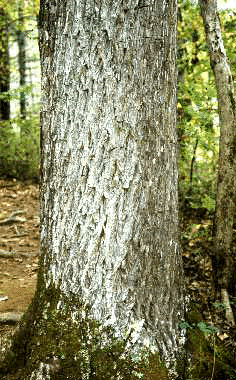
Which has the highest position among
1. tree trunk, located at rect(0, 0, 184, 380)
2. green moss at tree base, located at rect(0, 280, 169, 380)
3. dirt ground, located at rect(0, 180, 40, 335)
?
tree trunk, located at rect(0, 0, 184, 380)

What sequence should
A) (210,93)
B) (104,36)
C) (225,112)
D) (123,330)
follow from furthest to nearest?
(210,93) → (225,112) → (123,330) → (104,36)

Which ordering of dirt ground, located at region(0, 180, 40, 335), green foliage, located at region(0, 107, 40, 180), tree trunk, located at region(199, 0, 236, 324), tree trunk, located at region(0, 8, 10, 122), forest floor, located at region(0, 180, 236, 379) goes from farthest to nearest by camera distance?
tree trunk, located at region(0, 8, 10, 122) < green foliage, located at region(0, 107, 40, 180) < dirt ground, located at region(0, 180, 40, 335) < tree trunk, located at region(199, 0, 236, 324) < forest floor, located at region(0, 180, 236, 379)

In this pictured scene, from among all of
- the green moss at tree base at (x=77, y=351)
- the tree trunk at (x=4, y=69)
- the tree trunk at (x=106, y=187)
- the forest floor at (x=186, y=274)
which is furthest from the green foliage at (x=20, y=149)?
the green moss at tree base at (x=77, y=351)

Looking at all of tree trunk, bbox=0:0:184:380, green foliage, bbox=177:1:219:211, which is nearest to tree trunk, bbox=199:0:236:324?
green foliage, bbox=177:1:219:211

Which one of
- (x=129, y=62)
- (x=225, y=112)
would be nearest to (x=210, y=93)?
(x=225, y=112)

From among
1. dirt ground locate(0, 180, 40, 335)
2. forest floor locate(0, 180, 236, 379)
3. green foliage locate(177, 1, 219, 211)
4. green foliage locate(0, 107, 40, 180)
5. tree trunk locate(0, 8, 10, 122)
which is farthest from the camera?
tree trunk locate(0, 8, 10, 122)

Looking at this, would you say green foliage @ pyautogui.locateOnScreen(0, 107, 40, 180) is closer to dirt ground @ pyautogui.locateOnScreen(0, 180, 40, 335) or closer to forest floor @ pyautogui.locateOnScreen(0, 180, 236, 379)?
dirt ground @ pyautogui.locateOnScreen(0, 180, 40, 335)

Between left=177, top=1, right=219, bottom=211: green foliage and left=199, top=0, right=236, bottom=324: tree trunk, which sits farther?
left=177, top=1, right=219, bottom=211: green foliage

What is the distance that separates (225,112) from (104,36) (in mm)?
2411

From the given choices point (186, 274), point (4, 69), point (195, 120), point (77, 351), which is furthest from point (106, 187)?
point (4, 69)

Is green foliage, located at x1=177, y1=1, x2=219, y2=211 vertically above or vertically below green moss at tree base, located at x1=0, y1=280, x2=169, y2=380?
above

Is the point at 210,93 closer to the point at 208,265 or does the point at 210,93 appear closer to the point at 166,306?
the point at 208,265

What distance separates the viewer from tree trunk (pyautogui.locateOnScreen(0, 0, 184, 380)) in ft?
7.78

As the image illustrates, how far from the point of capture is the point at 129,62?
93.0 inches
